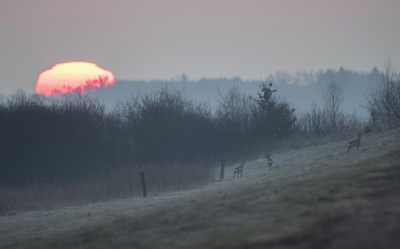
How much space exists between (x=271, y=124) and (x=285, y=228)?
44.4 meters

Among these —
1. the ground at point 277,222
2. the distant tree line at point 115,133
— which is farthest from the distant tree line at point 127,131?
the ground at point 277,222

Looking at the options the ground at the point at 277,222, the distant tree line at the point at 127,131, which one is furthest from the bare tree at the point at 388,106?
the ground at the point at 277,222

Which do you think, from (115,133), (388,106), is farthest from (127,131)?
(388,106)

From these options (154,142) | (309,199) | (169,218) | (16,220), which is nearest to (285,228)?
(309,199)

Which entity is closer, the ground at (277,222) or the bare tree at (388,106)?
the ground at (277,222)

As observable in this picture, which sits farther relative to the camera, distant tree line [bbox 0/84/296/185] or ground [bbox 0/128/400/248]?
distant tree line [bbox 0/84/296/185]

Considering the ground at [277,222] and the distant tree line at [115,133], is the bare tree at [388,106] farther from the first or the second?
the ground at [277,222]

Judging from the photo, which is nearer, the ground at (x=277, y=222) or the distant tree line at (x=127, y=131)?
the ground at (x=277, y=222)

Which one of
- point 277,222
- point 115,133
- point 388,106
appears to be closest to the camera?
point 277,222

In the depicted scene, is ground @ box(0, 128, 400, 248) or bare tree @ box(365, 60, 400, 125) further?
bare tree @ box(365, 60, 400, 125)

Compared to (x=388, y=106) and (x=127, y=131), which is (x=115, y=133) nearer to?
(x=127, y=131)

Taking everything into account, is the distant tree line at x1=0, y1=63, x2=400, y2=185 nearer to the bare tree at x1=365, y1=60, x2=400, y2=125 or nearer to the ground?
the bare tree at x1=365, y1=60, x2=400, y2=125

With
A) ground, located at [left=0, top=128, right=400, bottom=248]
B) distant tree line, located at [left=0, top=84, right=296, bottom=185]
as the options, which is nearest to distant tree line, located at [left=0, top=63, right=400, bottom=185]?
distant tree line, located at [left=0, top=84, right=296, bottom=185]

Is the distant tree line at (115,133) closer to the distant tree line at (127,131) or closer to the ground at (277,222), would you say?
the distant tree line at (127,131)
